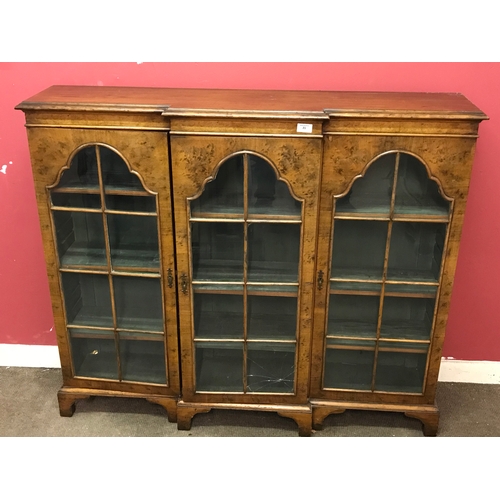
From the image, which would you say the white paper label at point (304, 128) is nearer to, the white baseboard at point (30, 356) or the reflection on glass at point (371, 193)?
the reflection on glass at point (371, 193)

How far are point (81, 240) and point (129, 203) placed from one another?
0.92 feet

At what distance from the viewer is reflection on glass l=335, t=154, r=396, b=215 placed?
1.78m

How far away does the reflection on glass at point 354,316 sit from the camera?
6.59 feet

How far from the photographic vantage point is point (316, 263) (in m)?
1.88

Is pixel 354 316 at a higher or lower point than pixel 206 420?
higher

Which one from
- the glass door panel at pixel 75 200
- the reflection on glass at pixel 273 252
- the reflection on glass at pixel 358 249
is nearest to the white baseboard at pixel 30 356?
the glass door panel at pixel 75 200

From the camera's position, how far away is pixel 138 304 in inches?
81.2

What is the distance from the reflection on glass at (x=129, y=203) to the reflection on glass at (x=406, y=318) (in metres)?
0.88

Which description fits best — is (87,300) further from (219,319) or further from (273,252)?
(273,252)

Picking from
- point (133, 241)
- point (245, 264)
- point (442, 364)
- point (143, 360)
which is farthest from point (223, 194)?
point (442, 364)

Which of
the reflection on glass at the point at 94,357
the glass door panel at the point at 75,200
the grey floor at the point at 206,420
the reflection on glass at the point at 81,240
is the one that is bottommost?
the grey floor at the point at 206,420
